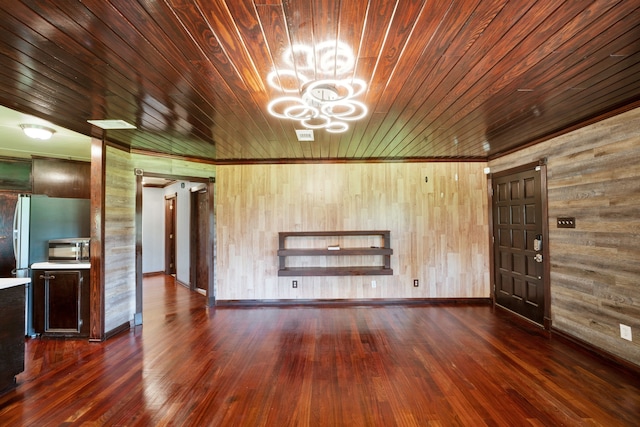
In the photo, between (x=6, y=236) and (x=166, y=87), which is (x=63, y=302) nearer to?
(x=6, y=236)

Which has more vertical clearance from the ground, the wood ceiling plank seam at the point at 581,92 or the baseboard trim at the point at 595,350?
the wood ceiling plank seam at the point at 581,92

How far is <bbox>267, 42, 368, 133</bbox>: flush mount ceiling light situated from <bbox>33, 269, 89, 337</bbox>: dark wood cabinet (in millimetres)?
3087

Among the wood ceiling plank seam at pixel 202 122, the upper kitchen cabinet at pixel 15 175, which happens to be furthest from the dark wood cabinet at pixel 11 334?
the upper kitchen cabinet at pixel 15 175

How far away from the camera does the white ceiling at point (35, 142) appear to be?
9.50 ft

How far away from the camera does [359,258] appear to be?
4.85 meters

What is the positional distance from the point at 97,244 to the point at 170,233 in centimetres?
408

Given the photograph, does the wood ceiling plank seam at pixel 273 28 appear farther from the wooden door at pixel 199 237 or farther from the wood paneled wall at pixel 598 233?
the wooden door at pixel 199 237

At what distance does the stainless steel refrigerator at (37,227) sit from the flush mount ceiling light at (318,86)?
3.24 m

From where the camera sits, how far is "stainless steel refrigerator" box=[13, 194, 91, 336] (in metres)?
3.40

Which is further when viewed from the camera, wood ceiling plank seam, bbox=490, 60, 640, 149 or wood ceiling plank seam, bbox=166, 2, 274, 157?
wood ceiling plank seam, bbox=490, 60, 640, 149

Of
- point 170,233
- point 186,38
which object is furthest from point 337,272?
point 170,233

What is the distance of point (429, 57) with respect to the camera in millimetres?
1834

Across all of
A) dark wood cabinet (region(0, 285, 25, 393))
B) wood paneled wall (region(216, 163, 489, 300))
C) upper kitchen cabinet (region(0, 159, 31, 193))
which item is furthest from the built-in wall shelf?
upper kitchen cabinet (region(0, 159, 31, 193))

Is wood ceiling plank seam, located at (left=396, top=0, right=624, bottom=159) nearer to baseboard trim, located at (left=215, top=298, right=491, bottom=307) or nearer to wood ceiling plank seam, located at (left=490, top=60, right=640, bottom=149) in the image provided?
wood ceiling plank seam, located at (left=490, top=60, right=640, bottom=149)
